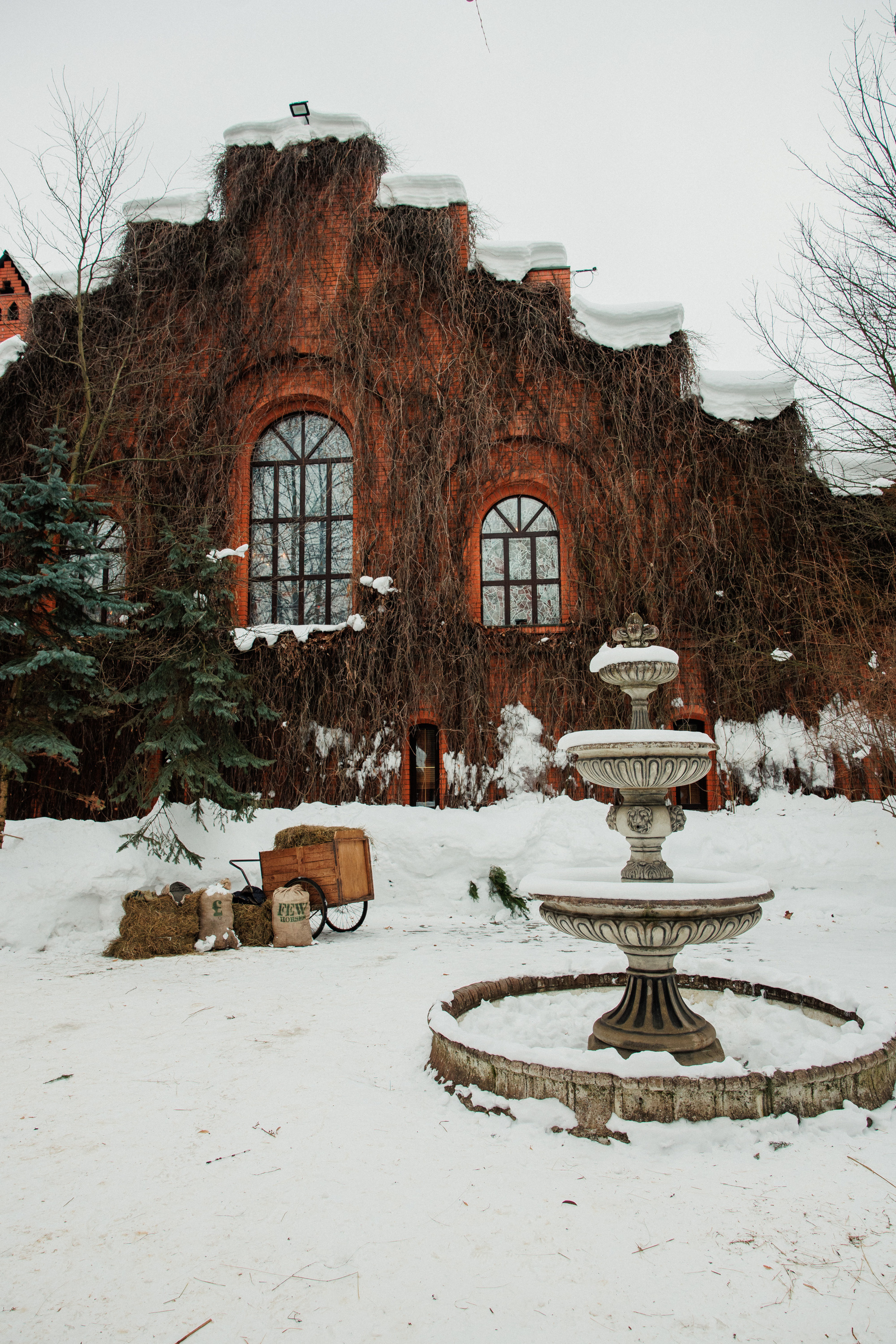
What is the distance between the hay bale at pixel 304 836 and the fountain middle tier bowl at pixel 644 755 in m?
5.12

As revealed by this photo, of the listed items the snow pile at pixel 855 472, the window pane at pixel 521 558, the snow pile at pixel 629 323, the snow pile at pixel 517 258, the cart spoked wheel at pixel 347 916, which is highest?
the snow pile at pixel 517 258

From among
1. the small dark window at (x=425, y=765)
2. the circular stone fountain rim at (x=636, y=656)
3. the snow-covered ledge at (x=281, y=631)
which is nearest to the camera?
the circular stone fountain rim at (x=636, y=656)

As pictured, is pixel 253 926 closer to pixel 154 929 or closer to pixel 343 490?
pixel 154 929

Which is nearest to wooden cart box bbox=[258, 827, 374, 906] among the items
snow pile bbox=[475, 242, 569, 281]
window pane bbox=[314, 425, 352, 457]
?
window pane bbox=[314, 425, 352, 457]

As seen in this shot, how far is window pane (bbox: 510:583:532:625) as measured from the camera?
14.0m

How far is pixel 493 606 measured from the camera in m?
14.1

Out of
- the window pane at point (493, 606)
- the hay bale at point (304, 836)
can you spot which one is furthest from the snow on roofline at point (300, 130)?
the hay bale at point (304, 836)

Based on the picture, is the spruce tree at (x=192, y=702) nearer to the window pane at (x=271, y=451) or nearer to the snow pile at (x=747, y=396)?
the window pane at (x=271, y=451)

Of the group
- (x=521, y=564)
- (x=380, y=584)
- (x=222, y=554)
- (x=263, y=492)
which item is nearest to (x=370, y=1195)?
(x=222, y=554)

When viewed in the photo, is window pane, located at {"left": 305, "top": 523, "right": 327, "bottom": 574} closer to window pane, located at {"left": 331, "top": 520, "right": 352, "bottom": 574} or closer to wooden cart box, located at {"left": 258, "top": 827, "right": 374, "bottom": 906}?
window pane, located at {"left": 331, "top": 520, "right": 352, "bottom": 574}

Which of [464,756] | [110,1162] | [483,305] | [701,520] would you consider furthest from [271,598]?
[110,1162]

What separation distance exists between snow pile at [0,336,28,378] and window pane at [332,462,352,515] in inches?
240

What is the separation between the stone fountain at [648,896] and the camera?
4.12 metres

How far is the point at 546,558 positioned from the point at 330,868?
24.4ft
